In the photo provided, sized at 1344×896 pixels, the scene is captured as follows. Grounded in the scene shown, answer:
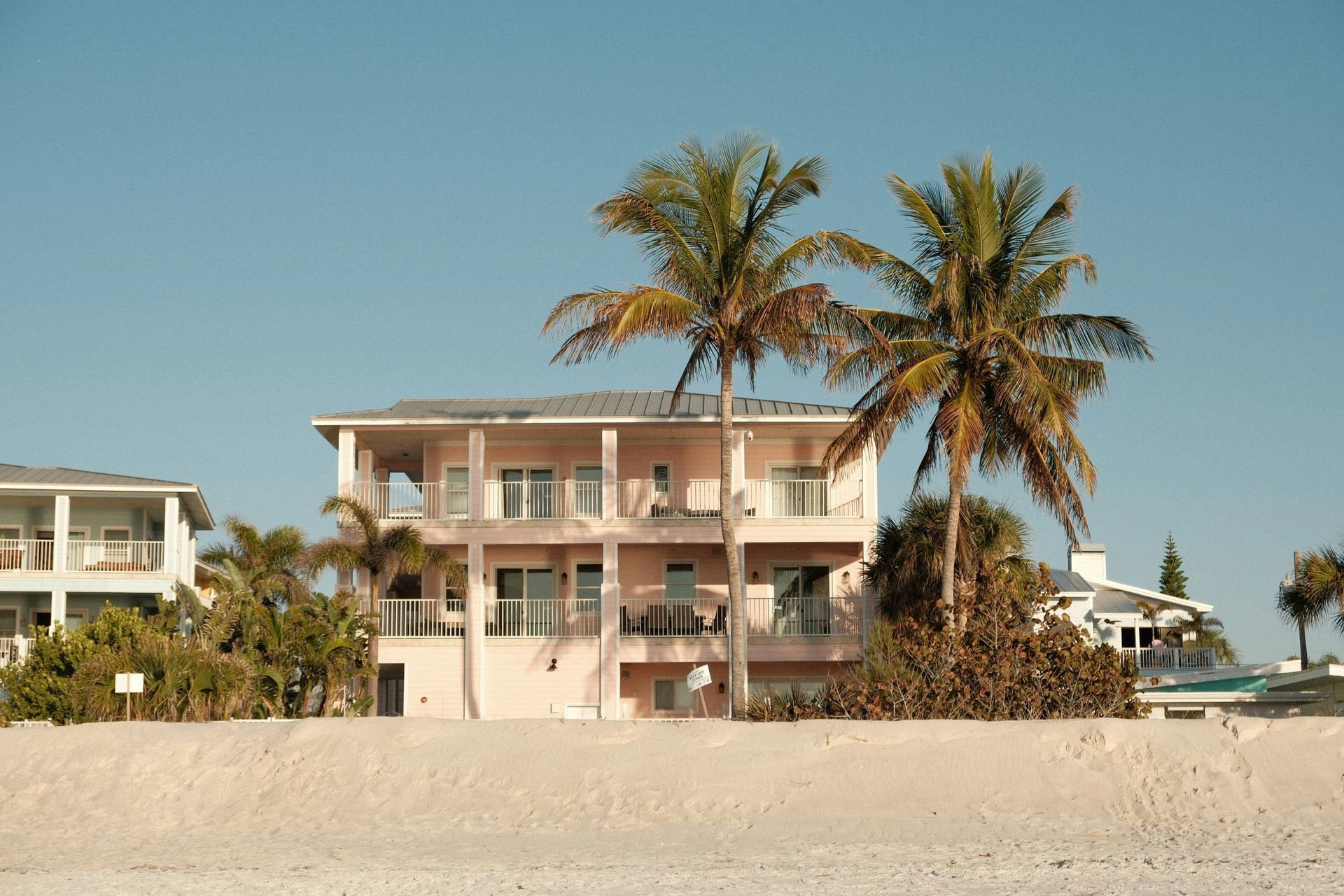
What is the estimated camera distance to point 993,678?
793 inches

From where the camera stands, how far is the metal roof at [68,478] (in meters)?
35.7

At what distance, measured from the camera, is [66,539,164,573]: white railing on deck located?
118ft

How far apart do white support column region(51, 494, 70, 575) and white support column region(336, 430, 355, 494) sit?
782 centimetres

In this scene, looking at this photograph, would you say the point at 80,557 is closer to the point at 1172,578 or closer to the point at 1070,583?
the point at 1070,583

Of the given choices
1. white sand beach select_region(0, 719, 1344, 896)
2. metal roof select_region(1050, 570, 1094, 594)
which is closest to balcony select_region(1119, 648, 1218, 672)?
metal roof select_region(1050, 570, 1094, 594)

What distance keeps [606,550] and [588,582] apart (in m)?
1.99

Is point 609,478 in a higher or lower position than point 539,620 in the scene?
higher

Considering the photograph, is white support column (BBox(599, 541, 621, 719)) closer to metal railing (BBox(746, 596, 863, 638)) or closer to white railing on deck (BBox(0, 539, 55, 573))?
metal railing (BBox(746, 596, 863, 638))

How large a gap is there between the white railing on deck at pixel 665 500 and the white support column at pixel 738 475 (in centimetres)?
60

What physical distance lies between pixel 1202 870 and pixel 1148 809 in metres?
2.95

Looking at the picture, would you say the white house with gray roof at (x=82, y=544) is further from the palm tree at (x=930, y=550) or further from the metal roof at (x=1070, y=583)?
the metal roof at (x=1070, y=583)

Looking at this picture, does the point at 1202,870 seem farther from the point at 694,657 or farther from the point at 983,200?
the point at 694,657

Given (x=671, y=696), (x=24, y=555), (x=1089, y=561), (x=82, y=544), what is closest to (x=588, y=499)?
(x=671, y=696)

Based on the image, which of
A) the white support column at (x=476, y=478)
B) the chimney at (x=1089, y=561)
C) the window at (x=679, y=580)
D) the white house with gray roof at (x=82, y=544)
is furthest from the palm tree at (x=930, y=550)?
the chimney at (x=1089, y=561)
